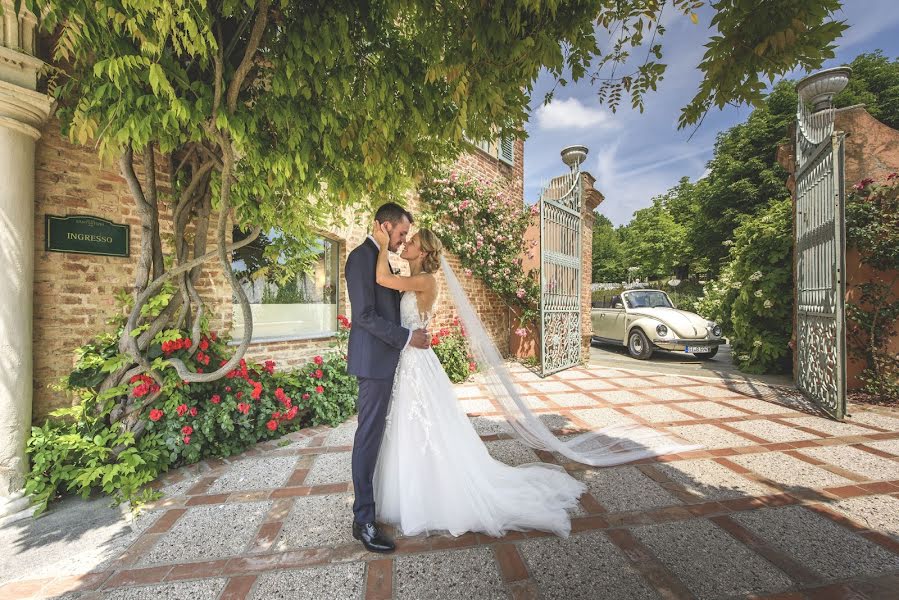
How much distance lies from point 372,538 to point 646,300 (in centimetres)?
978

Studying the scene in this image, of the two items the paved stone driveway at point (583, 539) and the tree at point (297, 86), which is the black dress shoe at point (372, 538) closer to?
the paved stone driveway at point (583, 539)

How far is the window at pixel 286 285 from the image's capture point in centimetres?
436

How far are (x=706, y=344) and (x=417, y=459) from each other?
8613mm

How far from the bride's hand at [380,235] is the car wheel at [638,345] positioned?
861 cm

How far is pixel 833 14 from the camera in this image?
1729 millimetres

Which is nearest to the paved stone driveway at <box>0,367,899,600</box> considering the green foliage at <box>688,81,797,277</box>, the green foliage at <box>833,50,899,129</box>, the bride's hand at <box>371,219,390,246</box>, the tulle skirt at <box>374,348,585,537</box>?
the tulle skirt at <box>374,348,585,537</box>

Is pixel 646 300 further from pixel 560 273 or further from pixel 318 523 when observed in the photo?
pixel 318 523

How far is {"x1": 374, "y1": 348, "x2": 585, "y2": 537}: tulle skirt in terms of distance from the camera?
7.77ft

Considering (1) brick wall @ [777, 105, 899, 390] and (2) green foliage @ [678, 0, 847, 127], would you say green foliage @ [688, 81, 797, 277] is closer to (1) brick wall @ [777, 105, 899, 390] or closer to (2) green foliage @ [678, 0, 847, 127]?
(1) brick wall @ [777, 105, 899, 390]

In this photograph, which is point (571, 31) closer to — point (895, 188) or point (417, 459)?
point (417, 459)

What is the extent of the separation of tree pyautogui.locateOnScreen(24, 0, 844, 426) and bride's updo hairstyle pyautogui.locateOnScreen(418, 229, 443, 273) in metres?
0.68

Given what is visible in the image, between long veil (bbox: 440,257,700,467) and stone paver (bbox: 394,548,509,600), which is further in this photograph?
long veil (bbox: 440,257,700,467)

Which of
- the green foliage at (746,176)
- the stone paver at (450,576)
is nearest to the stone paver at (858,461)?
the stone paver at (450,576)

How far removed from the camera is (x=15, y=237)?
267 centimetres
